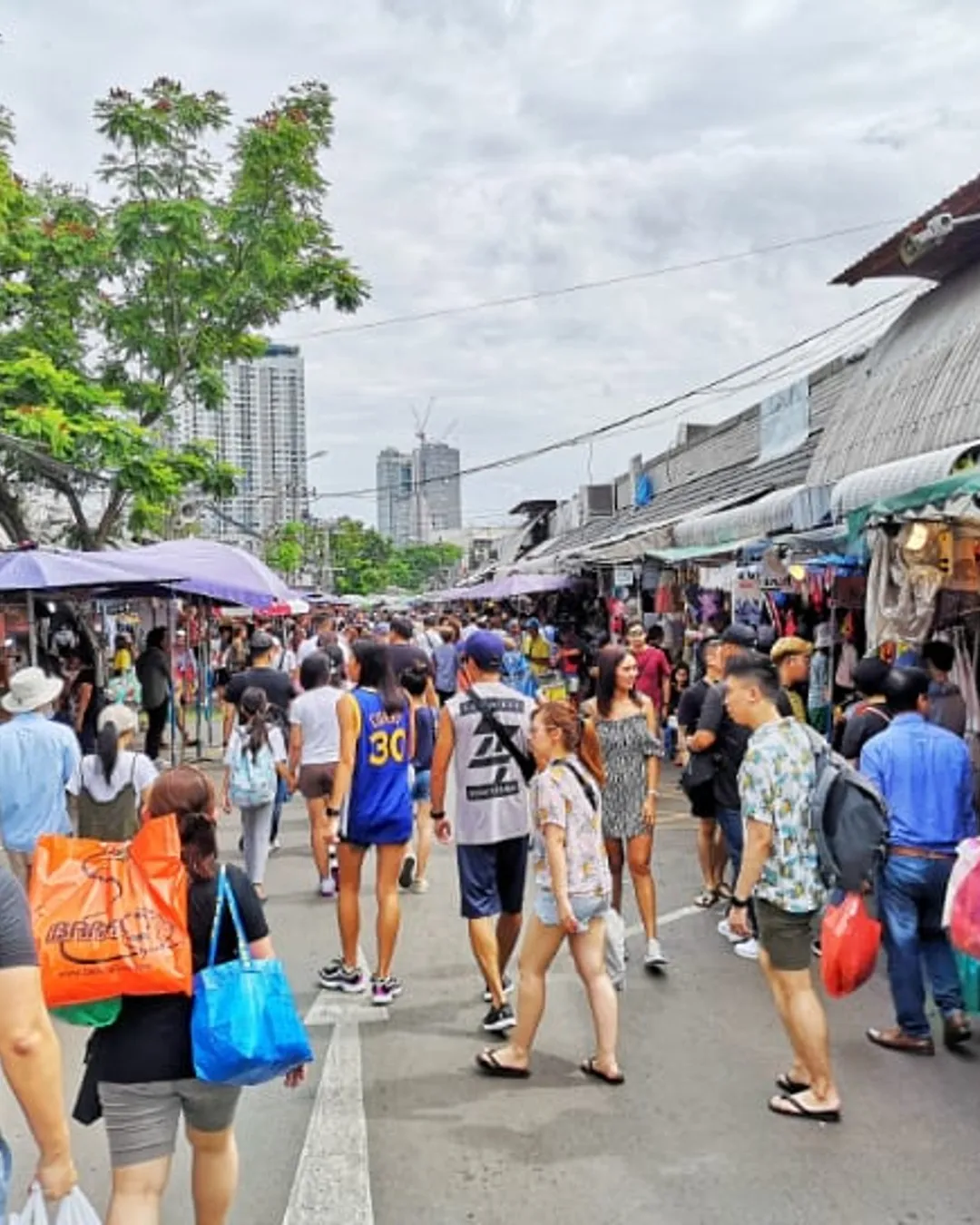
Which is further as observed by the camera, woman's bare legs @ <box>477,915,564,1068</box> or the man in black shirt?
the man in black shirt

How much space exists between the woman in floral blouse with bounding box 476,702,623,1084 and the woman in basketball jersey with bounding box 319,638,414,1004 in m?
0.98

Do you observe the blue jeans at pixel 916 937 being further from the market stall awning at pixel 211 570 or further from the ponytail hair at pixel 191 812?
the market stall awning at pixel 211 570

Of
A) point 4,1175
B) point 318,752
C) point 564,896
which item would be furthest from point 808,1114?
point 318,752

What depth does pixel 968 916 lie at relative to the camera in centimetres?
416

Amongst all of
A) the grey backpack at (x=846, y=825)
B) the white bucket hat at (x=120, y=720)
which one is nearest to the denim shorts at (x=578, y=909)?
the grey backpack at (x=846, y=825)

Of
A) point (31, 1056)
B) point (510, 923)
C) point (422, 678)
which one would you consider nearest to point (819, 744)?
point (510, 923)

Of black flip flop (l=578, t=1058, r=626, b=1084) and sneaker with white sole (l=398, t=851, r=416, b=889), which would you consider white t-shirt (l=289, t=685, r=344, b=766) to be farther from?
black flip flop (l=578, t=1058, r=626, b=1084)

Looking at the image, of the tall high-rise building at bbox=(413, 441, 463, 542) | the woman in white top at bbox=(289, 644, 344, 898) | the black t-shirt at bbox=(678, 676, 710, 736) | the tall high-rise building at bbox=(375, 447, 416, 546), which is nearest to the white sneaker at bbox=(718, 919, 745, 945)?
the black t-shirt at bbox=(678, 676, 710, 736)

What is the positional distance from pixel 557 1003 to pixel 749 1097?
1.27 metres

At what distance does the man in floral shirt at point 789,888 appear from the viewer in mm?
4094

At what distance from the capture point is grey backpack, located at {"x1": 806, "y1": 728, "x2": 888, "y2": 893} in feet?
13.4

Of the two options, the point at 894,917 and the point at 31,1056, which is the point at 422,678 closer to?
the point at 894,917

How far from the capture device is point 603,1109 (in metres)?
4.22

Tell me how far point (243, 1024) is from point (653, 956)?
3510mm
